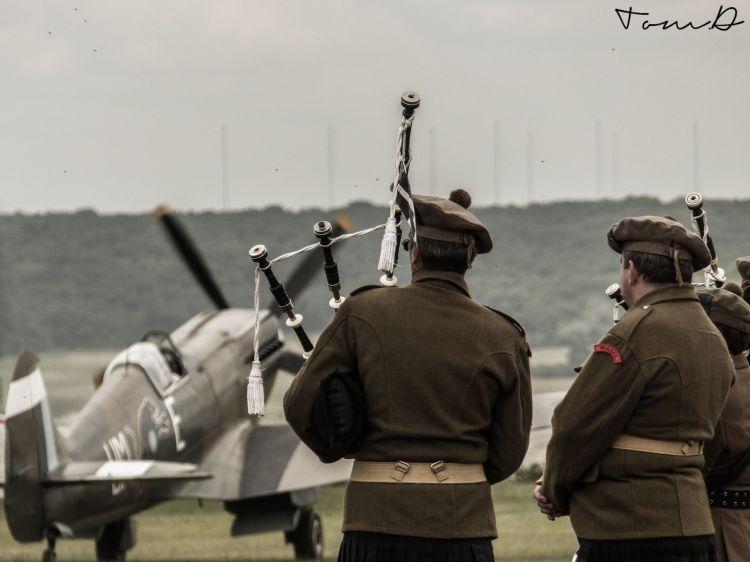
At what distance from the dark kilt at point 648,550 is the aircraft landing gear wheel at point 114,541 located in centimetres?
938

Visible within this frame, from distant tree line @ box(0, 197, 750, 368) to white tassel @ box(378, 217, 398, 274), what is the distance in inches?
1506

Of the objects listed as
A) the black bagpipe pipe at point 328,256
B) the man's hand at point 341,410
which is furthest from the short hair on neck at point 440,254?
the man's hand at point 341,410

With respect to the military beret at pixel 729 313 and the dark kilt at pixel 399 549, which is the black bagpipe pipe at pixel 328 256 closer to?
the dark kilt at pixel 399 549

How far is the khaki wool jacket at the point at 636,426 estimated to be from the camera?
5.40 m

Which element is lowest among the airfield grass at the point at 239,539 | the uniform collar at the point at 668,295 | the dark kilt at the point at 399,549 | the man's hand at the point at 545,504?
the airfield grass at the point at 239,539

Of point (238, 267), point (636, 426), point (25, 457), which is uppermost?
point (238, 267)

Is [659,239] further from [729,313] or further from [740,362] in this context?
[740,362]

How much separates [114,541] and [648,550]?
31.6 feet

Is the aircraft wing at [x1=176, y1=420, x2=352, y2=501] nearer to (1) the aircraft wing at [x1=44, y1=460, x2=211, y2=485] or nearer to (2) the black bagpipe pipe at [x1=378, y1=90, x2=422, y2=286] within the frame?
(1) the aircraft wing at [x1=44, y1=460, x2=211, y2=485]

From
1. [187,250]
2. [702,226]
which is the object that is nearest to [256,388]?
[702,226]

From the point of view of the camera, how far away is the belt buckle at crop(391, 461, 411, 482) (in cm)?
522

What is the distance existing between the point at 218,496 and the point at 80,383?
25273 mm

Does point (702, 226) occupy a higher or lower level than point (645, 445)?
higher

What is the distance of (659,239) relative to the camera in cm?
562
